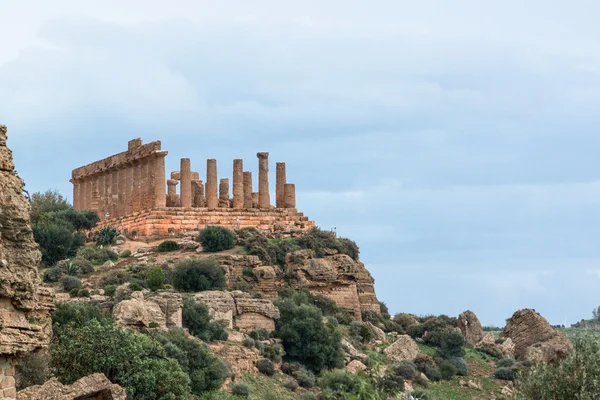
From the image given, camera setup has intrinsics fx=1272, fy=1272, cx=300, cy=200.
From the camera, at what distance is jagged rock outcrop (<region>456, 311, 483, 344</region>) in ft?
235

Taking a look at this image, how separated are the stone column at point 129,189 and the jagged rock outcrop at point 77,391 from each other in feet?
183

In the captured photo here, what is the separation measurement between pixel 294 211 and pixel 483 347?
15.7 metres

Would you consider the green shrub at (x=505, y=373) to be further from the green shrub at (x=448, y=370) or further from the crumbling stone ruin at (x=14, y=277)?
the crumbling stone ruin at (x=14, y=277)

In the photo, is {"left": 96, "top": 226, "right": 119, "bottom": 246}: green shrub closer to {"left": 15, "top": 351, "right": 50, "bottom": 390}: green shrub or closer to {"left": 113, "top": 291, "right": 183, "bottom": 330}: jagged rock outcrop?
{"left": 113, "top": 291, "right": 183, "bottom": 330}: jagged rock outcrop

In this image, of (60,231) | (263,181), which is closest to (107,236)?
(60,231)

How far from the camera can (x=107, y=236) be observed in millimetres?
71062

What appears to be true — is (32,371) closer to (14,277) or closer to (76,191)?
(14,277)

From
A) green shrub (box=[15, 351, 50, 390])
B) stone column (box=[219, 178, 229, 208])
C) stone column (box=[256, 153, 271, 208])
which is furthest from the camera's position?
stone column (box=[219, 178, 229, 208])

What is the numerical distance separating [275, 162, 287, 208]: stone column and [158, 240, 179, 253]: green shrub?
12.0 metres

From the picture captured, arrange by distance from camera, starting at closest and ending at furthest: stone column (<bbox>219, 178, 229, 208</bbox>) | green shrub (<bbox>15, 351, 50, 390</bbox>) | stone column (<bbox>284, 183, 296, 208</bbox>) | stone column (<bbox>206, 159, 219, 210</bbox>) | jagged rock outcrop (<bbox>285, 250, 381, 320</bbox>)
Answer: green shrub (<bbox>15, 351, 50, 390</bbox>) < jagged rock outcrop (<bbox>285, 250, 381, 320</bbox>) < stone column (<bbox>206, 159, 219, 210</bbox>) < stone column (<bbox>219, 178, 229, 208</bbox>) < stone column (<bbox>284, 183, 296, 208</bbox>)

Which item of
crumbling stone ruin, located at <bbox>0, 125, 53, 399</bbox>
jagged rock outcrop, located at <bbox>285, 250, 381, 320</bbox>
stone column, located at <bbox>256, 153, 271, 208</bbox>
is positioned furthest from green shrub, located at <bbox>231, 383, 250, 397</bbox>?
crumbling stone ruin, located at <bbox>0, 125, 53, 399</bbox>

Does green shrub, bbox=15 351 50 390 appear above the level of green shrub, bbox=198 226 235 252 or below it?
below

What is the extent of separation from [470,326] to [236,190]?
16.6 meters

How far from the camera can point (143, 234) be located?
72.8 metres
